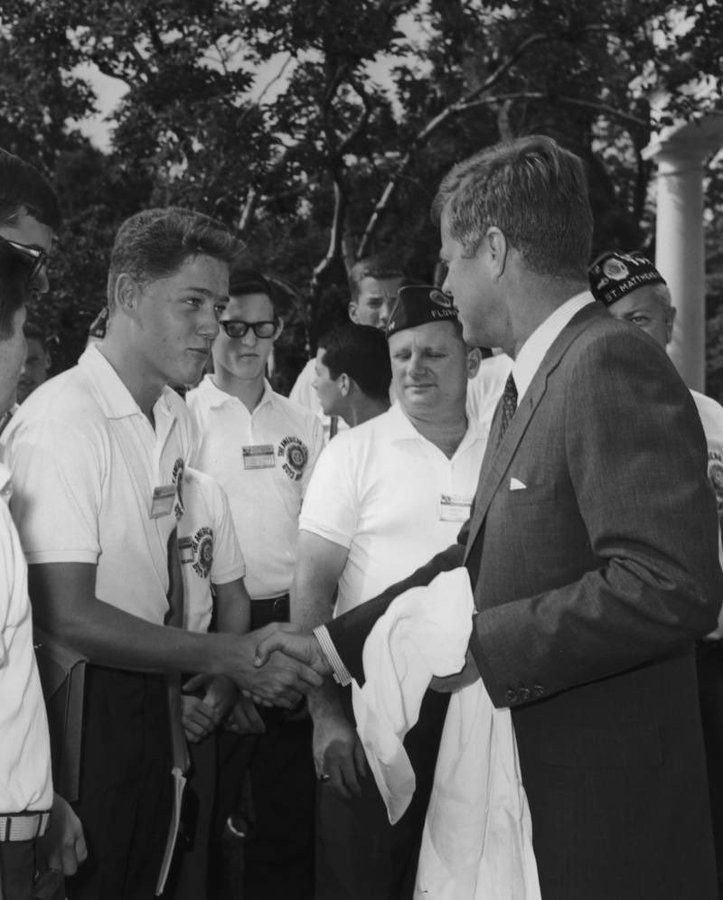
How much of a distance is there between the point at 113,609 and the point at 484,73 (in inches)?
492

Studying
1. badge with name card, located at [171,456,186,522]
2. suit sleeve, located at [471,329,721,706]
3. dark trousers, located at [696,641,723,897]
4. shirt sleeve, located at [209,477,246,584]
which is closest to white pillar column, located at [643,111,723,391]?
dark trousers, located at [696,641,723,897]

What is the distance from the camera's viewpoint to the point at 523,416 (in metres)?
2.21

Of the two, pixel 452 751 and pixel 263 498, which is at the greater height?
pixel 263 498

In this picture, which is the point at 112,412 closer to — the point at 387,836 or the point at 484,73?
the point at 387,836

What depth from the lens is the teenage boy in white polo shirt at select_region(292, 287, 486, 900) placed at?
10.7 feet

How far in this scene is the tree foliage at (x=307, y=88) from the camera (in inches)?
367

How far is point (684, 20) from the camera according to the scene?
9.83 m

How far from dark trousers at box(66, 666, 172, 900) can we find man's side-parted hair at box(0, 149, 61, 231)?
1231mm

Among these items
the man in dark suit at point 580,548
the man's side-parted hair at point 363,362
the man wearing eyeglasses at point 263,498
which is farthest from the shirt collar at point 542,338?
the man's side-parted hair at point 363,362

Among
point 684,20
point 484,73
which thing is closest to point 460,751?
point 684,20

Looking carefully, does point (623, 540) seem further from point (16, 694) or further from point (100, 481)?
point (100, 481)

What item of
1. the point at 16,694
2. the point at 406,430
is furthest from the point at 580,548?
the point at 406,430

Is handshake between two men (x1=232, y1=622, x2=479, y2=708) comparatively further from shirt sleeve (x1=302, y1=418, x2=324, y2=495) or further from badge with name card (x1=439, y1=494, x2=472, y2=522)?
shirt sleeve (x1=302, y1=418, x2=324, y2=495)

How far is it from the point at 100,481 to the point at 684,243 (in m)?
9.78
